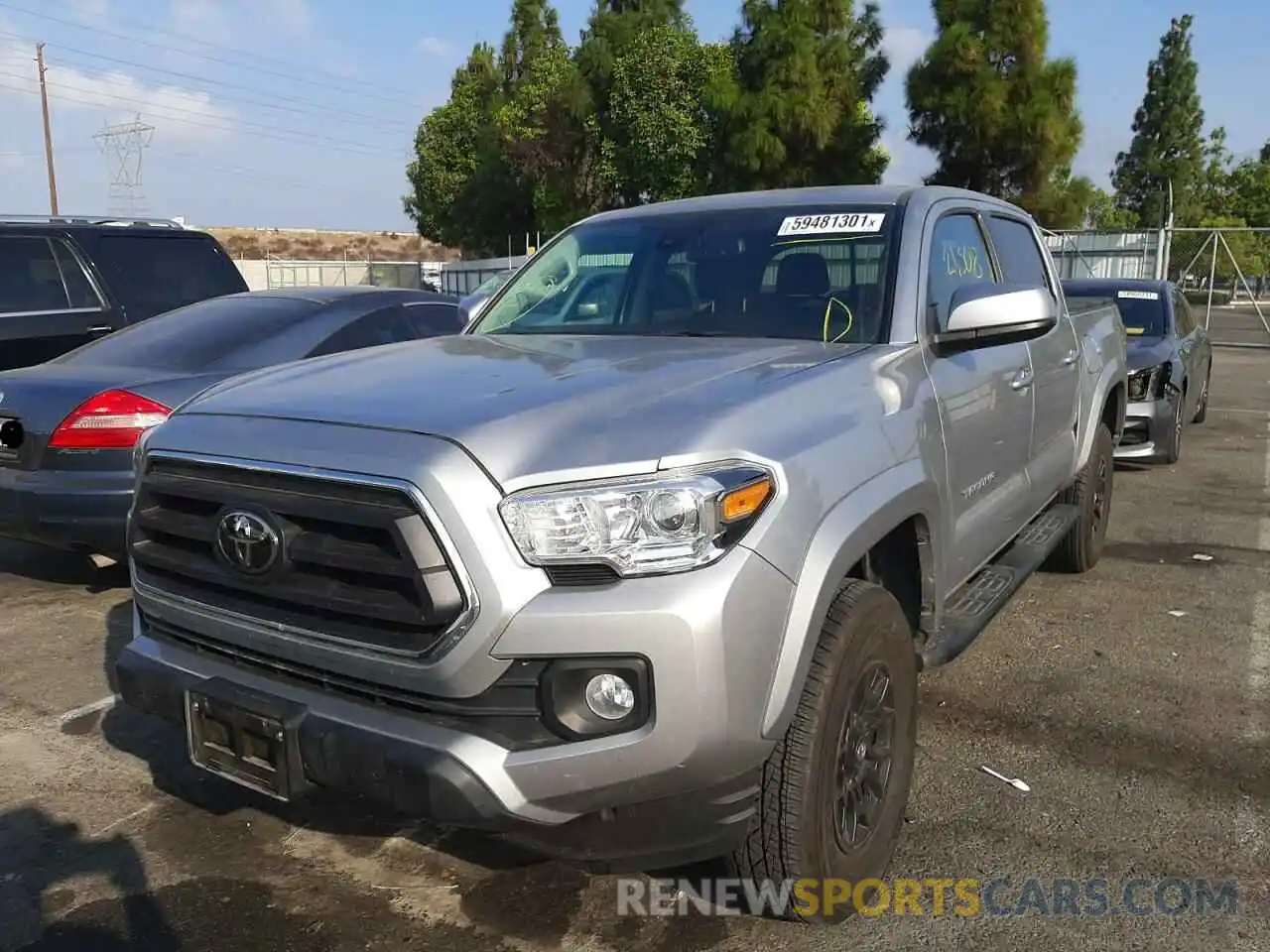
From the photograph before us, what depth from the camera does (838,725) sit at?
2529mm

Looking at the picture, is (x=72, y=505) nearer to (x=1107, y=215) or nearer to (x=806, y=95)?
(x=806, y=95)

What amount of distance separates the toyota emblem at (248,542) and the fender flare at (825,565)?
3.71ft

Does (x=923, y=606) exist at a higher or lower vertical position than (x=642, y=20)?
lower

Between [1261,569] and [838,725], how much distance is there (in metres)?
4.55

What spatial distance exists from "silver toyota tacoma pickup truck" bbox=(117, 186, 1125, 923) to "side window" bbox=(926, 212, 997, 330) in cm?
16

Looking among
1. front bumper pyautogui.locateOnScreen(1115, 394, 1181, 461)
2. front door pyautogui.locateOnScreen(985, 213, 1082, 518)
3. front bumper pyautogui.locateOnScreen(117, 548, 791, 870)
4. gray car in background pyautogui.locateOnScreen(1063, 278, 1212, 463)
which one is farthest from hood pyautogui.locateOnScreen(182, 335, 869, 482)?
front bumper pyautogui.locateOnScreen(1115, 394, 1181, 461)

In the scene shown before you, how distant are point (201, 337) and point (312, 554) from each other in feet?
12.4

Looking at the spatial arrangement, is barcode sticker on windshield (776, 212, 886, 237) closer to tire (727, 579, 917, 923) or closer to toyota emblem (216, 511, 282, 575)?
tire (727, 579, 917, 923)

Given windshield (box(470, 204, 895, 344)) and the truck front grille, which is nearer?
the truck front grille

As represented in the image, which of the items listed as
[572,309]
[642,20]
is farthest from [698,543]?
[642,20]

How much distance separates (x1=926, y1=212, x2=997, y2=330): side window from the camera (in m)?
3.48

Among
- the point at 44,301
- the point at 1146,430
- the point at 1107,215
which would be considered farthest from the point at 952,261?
the point at 1107,215

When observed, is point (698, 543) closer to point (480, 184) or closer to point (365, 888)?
point (365, 888)

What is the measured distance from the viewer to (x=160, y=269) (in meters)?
7.81
